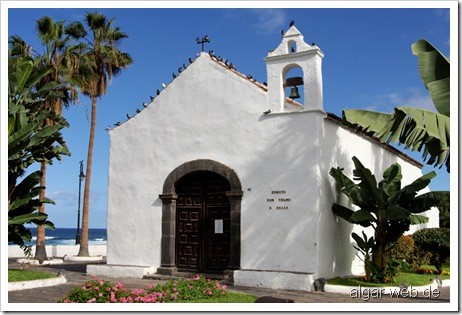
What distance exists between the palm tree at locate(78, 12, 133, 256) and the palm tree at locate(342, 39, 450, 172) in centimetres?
1448

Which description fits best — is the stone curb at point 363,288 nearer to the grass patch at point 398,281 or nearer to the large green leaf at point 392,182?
the grass patch at point 398,281

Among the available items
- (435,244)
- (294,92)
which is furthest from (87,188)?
(435,244)

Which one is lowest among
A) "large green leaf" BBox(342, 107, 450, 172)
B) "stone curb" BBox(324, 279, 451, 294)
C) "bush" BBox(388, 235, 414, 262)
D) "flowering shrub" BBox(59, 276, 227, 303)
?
"stone curb" BBox(324, 279, 451, 294)

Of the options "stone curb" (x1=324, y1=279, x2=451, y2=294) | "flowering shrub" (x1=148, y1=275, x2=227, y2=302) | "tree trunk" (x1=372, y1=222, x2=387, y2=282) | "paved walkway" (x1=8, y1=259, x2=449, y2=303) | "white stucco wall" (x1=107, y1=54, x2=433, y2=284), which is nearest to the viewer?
"flowering shrub" (x1=148, y1=275, x2=227, y2=302)

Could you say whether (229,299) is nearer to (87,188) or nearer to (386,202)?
(386,202)

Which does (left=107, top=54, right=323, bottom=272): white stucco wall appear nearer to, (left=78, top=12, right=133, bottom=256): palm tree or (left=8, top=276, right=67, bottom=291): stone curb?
(left=8, top=276, right=67, bottom=291): stone curb

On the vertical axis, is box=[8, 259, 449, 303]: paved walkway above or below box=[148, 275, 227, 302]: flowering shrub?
below

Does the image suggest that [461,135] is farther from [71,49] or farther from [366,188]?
[71,49]

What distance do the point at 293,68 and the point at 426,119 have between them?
5.07 metres

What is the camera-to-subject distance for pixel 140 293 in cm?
951

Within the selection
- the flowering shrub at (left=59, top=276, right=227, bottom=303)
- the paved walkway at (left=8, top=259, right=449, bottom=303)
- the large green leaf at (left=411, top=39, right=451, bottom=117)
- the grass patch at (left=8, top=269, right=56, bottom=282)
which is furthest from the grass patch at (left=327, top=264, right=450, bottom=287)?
the grass patch at (left=8, top=269, right=56, bottom=282)

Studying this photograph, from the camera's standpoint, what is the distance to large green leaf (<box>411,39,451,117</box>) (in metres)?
9.83

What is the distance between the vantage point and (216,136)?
14.8 metres

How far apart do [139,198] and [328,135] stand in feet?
18.4
